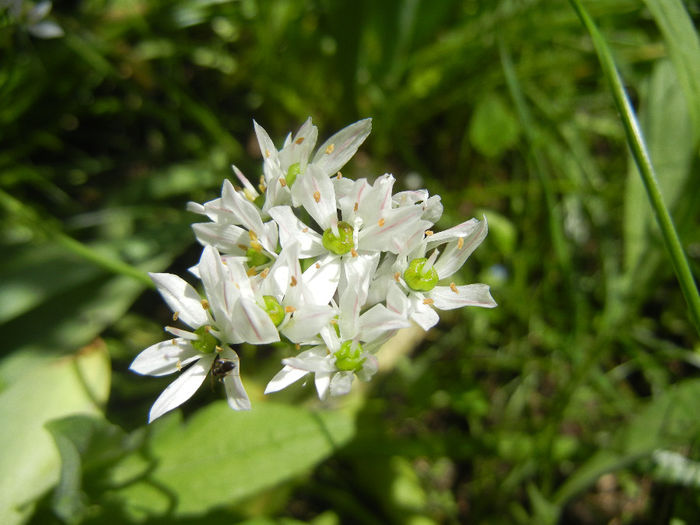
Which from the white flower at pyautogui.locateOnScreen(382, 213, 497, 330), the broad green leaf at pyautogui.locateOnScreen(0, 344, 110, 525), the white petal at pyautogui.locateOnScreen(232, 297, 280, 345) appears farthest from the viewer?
the broad green leaf at pyautogui.locateOnScreen(0, 344, 110, 525)

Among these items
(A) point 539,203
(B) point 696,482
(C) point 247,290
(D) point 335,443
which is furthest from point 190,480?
(A) point 539,203

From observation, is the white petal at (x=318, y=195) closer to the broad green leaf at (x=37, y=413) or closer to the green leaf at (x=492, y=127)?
the broad green leaf at (x=37, y=413)

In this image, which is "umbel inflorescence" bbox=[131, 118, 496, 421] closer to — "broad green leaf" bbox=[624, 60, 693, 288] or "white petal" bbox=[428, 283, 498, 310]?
"white petal" bbox=[428, 283, 498, 310]

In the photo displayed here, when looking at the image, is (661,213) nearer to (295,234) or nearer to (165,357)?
(295,234)

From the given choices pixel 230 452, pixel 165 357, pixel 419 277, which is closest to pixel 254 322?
pixel 165 357

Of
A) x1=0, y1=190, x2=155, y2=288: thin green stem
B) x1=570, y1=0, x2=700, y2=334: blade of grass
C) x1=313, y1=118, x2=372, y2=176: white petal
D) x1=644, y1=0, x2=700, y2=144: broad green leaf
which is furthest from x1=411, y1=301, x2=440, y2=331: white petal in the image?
x1=644, y1=0, x2=700, y2=144: broad green leaf

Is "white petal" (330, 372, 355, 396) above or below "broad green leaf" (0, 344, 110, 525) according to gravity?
above

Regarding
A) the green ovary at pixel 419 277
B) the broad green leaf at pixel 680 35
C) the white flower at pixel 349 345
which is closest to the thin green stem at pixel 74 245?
Answer: the white flower at pixel 349 345
